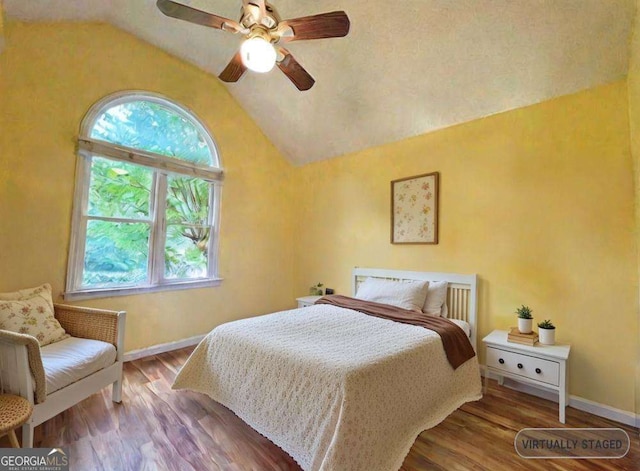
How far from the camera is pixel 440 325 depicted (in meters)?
2.23

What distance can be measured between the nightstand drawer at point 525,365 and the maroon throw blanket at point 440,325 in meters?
0.16

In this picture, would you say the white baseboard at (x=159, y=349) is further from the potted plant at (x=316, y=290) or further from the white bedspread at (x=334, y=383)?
the potted plant at (x=316, y=290)

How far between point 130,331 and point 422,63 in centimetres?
383

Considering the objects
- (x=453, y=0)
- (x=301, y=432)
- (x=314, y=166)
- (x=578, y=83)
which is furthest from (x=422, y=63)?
(x=301, y=432)

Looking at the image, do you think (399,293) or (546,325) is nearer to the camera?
(546,325)

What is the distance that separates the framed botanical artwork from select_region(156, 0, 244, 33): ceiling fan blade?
2.22 metres

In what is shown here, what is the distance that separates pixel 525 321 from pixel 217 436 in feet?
7.83

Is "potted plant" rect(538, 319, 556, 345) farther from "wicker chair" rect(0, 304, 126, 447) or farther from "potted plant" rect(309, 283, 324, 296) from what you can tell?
"wicker chair" rect(0, 304, 126, 447)

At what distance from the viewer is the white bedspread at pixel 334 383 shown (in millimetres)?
1415

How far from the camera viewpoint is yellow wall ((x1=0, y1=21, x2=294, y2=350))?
92.6 inches

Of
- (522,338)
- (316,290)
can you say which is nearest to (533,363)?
(522,338)

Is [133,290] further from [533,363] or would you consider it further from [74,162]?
[533,363]

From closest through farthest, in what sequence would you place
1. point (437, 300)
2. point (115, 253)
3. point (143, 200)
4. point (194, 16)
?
point (194, 16), point (437, 300), point (115, 253), point (143, 200)

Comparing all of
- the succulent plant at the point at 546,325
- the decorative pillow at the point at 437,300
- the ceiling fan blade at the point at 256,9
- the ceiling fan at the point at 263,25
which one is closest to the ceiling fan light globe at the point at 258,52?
the ceiling fan at the point at 263,25
